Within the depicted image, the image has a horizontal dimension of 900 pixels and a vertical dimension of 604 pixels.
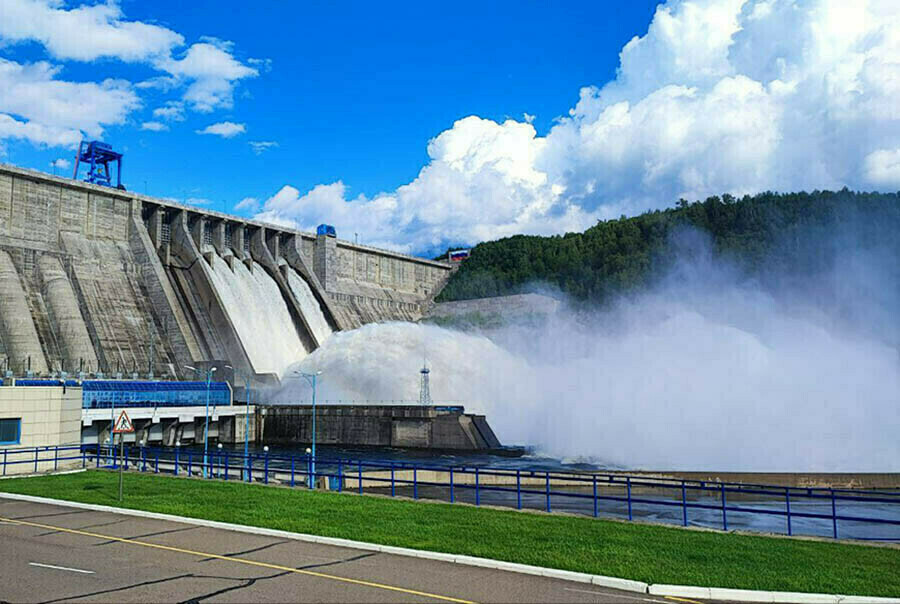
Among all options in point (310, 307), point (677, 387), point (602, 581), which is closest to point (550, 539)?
point (602, 581)

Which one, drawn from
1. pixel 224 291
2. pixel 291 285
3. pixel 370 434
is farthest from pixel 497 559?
pixel 291 285

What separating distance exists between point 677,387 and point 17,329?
46792mm

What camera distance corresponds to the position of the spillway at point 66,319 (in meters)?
55.5

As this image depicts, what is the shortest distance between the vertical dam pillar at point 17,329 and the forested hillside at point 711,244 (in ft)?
222

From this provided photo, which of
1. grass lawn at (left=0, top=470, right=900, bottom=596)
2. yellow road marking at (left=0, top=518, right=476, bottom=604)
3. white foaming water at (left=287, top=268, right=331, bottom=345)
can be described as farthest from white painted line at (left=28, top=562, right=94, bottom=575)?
white foaming water at (left=287, top=268, right=331, bottom=345)

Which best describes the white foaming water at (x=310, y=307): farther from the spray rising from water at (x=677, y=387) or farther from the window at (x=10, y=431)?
the window at (x=10, y=431)

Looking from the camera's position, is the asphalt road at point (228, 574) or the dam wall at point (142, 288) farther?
the dam wall at point (142, 288)

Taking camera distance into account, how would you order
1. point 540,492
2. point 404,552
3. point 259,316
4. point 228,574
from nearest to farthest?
1. point 228,574
2. point 404,552
3. point 540,492
4. point 259,316

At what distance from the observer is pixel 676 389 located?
4969 cm

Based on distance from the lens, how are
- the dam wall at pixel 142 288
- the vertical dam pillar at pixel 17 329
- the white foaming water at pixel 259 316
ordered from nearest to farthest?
the vertical dam pillar at pixel 17 329 → the dam wall at pixel 142 288 → the white foaming water at pixel 259 316

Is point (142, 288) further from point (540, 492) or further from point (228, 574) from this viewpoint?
point (228, 574)

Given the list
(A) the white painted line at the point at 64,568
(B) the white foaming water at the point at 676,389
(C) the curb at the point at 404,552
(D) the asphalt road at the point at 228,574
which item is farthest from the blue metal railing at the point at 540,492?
(A) the white painted line at the point at 64,568

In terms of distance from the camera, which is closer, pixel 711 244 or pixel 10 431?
pixel 10 431

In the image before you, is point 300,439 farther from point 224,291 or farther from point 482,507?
point 482,507
